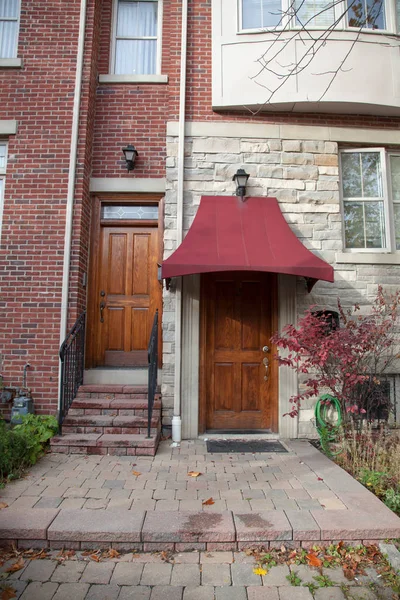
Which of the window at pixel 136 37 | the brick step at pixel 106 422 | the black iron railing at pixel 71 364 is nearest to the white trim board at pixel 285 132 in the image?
the window at pixel 136 37

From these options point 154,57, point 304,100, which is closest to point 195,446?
point 304,100

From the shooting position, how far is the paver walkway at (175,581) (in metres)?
2.19

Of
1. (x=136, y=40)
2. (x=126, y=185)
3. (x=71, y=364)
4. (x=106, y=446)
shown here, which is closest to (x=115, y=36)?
(x=136, y=40)

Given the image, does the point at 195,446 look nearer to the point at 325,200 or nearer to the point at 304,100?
the point at 325,200

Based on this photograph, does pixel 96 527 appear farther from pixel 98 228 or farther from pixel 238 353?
pixel 98 228

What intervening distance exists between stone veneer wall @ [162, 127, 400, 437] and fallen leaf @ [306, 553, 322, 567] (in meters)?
3.11

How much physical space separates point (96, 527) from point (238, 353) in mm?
2957

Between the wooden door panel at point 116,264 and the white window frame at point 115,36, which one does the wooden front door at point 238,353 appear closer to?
the wooden door panel at point 116,264

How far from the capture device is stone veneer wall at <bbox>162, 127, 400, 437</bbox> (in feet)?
17.1

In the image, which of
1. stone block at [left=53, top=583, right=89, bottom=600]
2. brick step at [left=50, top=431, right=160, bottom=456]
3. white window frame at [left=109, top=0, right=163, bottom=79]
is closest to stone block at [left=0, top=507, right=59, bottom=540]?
stone block at [left=53, top=583, right=89, bottom=600]

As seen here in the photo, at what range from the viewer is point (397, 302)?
15.7 feet

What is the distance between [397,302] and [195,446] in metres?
3.25

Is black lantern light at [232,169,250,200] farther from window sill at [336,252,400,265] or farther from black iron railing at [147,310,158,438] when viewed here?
black iron railing at [147,310,158,438]

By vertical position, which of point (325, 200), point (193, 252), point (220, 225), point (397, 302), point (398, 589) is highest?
point (325, 200)
